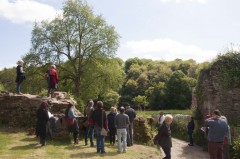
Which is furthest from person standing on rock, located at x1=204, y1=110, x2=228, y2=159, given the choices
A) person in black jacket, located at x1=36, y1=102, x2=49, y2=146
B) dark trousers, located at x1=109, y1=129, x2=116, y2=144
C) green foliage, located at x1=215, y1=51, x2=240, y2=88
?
green foliage, located at x1=215, y1=51, x2=240, y2=88

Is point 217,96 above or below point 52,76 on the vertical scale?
below

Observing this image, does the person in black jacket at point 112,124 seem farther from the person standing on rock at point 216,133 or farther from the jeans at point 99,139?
the person standing on rock at point 216,133

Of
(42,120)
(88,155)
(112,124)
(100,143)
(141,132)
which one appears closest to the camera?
(88,155)

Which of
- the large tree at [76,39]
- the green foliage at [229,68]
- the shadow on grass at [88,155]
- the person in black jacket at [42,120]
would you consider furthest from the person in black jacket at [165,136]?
the large tree at [76,39]

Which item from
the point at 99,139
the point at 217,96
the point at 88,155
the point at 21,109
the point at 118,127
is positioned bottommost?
the point at 88,155

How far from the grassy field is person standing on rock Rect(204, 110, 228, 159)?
10.6ft

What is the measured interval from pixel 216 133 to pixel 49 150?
239 inches

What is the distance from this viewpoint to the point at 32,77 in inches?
1394

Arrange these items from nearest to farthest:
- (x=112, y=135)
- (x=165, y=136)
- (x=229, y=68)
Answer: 1. (x=165, y=136)
2. (x=112, y=135)
3. (x=229, y=68)

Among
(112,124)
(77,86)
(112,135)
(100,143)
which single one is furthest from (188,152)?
(77,86)

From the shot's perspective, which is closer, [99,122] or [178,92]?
[99,122]

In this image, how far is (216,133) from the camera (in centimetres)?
990

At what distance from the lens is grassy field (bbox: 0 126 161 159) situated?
11.1 metres

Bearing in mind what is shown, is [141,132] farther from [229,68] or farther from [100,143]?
[229,68]
